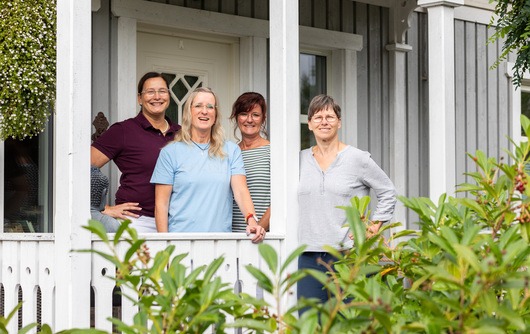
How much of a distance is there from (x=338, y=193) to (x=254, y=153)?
26.0 inches

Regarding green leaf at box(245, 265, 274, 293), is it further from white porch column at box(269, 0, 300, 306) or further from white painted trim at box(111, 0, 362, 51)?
white painted trim at box(111, 0, 362, 51)

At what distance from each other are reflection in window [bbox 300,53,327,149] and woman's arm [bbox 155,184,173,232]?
10.4 ft

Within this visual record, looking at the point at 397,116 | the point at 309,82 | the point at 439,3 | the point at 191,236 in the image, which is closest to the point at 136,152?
the point at 191,236

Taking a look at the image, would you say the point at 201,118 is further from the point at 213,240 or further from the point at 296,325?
the point at 296,325

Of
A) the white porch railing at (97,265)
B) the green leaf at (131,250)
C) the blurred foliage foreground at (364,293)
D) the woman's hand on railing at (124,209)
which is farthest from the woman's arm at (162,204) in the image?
the green leaf at (131,250)

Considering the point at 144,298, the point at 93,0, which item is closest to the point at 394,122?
the point at 93,0

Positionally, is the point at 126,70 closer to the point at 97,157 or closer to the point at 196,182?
the point at 97,157

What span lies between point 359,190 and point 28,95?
195cm

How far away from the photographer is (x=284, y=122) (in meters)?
5.52

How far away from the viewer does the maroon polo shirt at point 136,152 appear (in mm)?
5492

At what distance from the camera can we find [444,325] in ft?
5.43

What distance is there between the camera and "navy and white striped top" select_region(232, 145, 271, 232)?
5.56 m

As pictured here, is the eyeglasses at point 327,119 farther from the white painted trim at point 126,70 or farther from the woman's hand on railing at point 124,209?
the white painted trim at point 126,70

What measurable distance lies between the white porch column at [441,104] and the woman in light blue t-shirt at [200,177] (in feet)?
6.48
